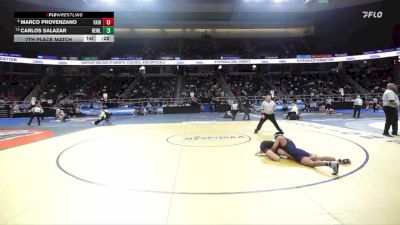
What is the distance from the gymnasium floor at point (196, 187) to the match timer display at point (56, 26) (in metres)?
6.20

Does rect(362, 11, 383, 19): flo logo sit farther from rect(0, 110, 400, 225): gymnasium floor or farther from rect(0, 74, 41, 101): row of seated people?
rect(0, 74, 41, 101): row of seated people

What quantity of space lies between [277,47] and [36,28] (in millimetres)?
35976

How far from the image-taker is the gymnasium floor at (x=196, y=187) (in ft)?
12.9

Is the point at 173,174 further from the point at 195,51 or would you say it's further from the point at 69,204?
the point at 195,51

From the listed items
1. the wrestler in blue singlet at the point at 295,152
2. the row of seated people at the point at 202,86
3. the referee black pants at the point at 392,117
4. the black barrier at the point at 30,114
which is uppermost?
the row of seated people at the point at 202,86

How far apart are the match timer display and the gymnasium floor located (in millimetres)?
6204

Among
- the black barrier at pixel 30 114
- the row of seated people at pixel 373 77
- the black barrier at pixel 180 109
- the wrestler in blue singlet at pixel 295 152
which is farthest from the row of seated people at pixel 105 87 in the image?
the row of seated people at pixel 373 77

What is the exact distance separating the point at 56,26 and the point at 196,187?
36.3 feet

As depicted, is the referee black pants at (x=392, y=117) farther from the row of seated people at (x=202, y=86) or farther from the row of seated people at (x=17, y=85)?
the row of seated people at (x=17, y=85)

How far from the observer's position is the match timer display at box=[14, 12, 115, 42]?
12664mm

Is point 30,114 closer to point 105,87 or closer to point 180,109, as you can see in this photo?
point 105,87

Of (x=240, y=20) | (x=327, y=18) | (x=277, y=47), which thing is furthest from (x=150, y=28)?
(x=327, y=18)

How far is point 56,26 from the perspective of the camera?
12.8m

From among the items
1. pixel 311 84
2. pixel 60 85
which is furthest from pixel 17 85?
pixel 311 84
